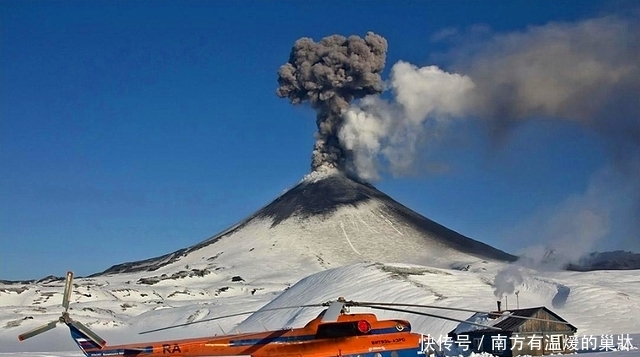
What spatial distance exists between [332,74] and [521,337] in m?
127

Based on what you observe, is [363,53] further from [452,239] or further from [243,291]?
[243,291]

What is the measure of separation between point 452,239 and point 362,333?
16211cm

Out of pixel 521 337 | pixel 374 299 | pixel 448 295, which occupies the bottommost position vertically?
pixel 521 337

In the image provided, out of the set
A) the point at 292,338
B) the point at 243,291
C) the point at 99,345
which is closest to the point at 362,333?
the point at 292,338

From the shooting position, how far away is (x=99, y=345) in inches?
781

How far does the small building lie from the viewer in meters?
40.6

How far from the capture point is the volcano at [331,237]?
15141 centimetres

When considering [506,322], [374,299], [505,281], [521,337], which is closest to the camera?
[521,337]

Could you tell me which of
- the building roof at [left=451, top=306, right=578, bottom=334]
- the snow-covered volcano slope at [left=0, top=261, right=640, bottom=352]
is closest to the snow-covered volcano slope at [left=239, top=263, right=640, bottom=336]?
the snow-covered volcano slope at [left=0, top=261, right=640, bottom=352]

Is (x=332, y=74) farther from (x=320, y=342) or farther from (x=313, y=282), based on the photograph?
(x=320, y=342)

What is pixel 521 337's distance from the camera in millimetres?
40688

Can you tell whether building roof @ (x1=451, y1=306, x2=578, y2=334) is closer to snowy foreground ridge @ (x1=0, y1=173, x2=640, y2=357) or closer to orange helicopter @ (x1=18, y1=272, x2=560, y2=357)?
snowy foreground ridge @ (x1=0, y1=173, x2=640, y2=357)

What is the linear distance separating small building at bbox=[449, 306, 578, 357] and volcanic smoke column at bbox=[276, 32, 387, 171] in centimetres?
12393

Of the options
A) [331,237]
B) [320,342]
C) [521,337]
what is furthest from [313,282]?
[331,237]
